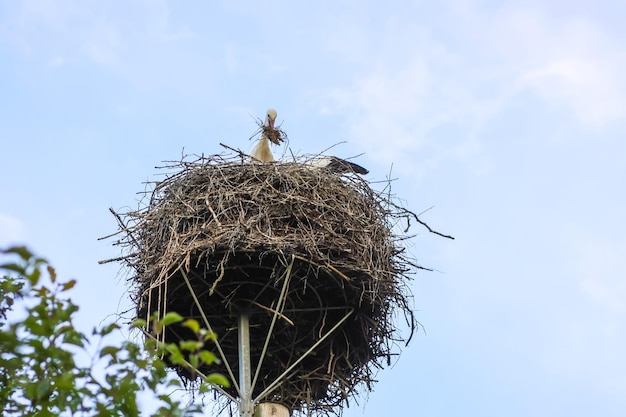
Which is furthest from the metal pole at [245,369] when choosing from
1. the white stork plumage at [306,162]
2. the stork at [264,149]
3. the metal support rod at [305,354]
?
the stork at [264,149]

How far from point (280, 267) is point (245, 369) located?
2.67 feet

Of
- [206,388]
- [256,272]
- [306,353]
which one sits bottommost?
[206,388]

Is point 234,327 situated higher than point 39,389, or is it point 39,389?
point 234,327

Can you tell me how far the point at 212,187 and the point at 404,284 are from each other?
5.66 ft

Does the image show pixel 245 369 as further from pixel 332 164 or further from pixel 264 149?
pixel 264 149

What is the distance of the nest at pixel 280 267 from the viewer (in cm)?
815

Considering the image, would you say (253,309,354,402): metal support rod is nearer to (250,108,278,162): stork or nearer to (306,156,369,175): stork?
(306,156,369,175): stork

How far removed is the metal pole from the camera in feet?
26.2

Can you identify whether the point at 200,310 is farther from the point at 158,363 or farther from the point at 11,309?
the point at 158,363

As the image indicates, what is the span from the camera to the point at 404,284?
8.77 metres

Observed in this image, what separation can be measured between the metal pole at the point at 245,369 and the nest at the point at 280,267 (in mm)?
111

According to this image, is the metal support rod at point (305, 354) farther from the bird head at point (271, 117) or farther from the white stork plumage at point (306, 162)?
the bird head at point (271, 117)

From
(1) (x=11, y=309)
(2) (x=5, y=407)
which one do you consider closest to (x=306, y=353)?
(1) (x=11, y=309)

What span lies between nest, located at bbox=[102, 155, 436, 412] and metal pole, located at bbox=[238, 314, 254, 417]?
11cm
